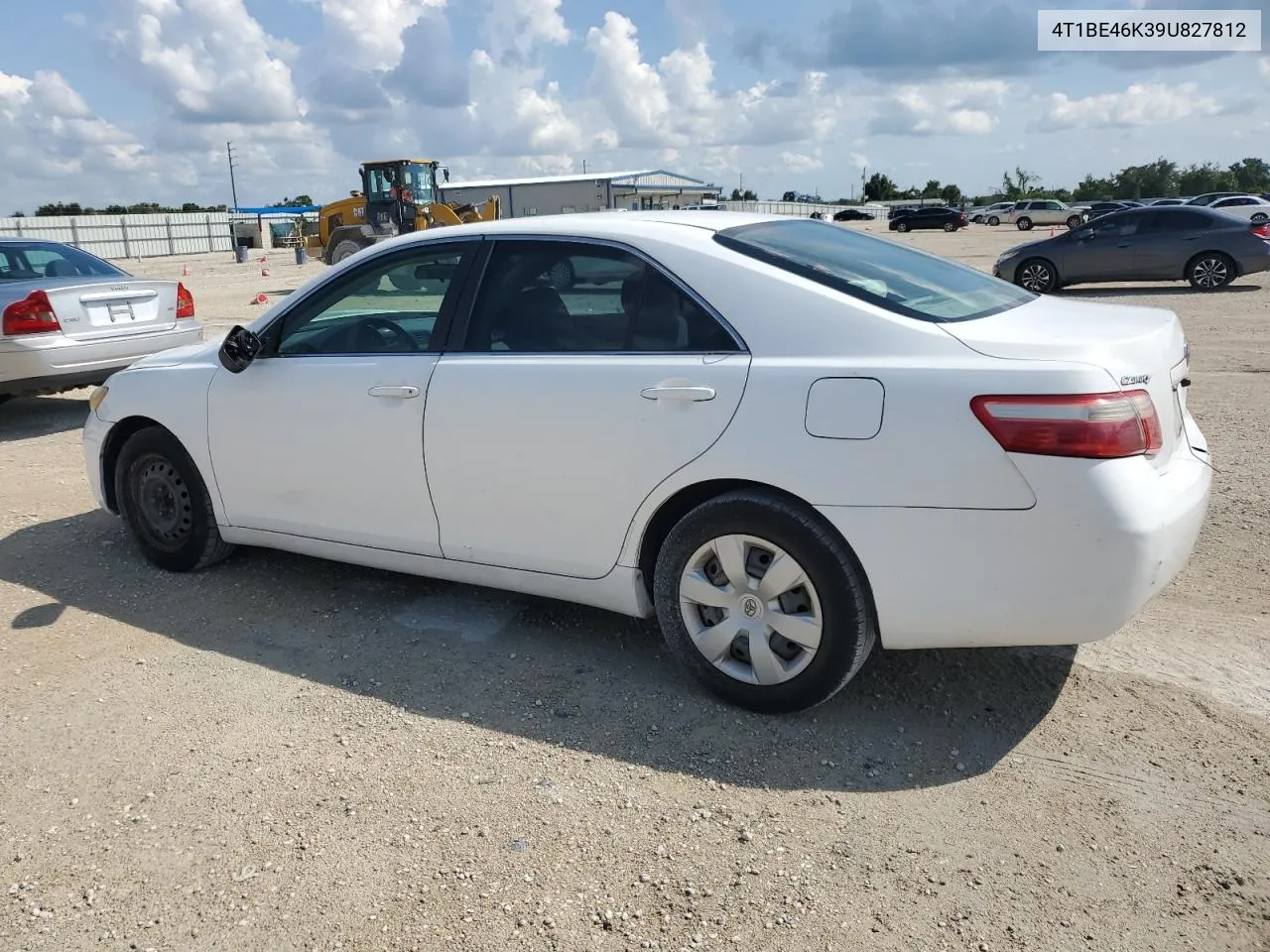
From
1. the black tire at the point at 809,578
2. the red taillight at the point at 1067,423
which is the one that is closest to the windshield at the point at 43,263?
the black tire at the point at 809,578

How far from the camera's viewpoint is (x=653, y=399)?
11.1 ft

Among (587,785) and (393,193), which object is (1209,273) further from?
(393,193)

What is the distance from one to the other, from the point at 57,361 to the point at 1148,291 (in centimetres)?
1653

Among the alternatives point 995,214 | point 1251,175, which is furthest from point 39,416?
point 1251,175

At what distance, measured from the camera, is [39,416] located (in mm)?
9258

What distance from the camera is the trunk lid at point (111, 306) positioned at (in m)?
8.11

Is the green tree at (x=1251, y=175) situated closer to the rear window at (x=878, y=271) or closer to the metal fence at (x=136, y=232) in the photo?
the metal fence at (x=136, y=232)

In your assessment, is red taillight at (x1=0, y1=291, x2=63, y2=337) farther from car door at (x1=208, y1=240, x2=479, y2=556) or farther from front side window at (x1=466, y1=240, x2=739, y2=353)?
front side window at (x1=466, y1=240, x2=739, y2=353)

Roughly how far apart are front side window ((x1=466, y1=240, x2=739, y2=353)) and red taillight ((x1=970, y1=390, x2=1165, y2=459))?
87 cm

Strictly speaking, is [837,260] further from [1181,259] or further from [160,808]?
[1181,259]

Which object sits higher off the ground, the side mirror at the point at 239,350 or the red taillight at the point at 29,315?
the red taillight at the point at 29,315

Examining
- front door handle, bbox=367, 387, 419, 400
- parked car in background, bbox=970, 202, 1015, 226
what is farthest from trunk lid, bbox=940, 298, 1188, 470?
parked car in background, bbox=970, 202, 1015, 226

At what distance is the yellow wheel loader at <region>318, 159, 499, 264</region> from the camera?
25.2 meters

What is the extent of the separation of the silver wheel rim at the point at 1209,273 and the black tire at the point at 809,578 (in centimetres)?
1663
